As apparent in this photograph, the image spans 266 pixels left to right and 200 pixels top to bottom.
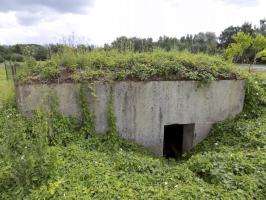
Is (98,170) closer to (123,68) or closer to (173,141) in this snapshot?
(123,68)

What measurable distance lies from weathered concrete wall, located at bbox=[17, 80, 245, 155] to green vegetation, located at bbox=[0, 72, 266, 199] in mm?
294

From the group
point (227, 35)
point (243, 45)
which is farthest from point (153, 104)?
point (227, 35)

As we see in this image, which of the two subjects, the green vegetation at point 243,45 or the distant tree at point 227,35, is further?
the distant tree at point 227,35

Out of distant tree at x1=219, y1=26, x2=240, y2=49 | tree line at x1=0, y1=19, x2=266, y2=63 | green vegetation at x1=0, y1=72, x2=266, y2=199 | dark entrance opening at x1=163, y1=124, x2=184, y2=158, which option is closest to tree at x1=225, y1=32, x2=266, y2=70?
tree line at x1=0, y1=19, x2=266, y2=63

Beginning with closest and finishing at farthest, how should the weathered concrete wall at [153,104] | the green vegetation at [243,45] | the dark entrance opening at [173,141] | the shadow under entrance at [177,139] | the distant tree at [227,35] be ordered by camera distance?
the weathered concrete wall at [153,104] < the shadow under entrance at [177,139] < the dark entrance opening at [173,141] < the green vegetation at [243,45] < the distant tree at [227,35]

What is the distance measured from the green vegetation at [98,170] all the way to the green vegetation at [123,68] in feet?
2.05

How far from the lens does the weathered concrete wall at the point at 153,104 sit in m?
4.72

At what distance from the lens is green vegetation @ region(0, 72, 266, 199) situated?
10.2 feet

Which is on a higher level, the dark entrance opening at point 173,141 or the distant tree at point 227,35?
the distant tree at point 227,35

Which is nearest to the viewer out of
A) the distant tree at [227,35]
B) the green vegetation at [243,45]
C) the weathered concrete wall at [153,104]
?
the weathered concrete wall at [153,104]

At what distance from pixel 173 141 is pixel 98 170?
316 centimetres

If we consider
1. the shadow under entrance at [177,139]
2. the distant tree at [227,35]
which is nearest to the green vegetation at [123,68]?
the shadow under entrance at [177,139]

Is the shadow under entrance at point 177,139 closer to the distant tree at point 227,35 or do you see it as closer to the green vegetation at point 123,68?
the green vegetation at point 123,68

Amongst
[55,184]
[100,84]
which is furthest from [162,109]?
[55,184]
